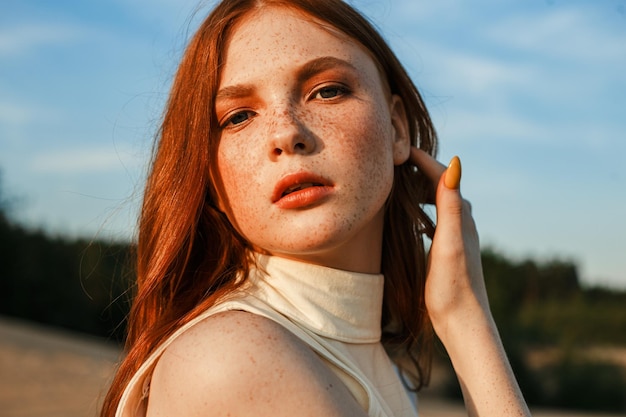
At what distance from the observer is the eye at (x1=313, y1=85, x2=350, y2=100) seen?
6.86 feet

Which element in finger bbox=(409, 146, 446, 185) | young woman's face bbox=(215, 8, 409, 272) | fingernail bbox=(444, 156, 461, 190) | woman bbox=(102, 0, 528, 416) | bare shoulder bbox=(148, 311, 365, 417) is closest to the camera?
bare shoulder bbox=(148, 311, 365, 417)

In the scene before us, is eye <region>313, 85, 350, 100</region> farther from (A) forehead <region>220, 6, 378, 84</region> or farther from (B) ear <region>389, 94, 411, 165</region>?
(B) ear <region>389, 94, 411, 165</region>

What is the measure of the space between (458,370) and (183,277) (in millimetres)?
841

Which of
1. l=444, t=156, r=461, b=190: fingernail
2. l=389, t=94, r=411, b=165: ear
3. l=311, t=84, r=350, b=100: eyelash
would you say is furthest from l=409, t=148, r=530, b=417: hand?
l=311, t=84, r=350, b=100: eyelash

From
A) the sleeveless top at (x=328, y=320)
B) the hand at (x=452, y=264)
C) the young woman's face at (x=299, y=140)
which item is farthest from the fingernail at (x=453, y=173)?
the sleeveless top at (x=328, y=320)

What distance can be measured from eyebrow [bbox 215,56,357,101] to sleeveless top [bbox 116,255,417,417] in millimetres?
461

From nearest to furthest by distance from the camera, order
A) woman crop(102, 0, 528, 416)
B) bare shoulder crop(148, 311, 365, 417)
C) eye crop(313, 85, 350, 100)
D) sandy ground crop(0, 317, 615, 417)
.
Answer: bare shoulder crop(148, 311, 365, 417) < woman crop(102, 0, 528, 416) < eye crop(313, 85, 350, 100) < sandy ground crop(0, 317, 615, 417)

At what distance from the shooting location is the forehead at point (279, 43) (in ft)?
6.77

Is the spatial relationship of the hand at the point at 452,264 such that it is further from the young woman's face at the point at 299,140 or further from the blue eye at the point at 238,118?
the blue eye at the point at 238,118

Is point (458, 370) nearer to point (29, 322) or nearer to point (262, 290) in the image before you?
point (262, 290)

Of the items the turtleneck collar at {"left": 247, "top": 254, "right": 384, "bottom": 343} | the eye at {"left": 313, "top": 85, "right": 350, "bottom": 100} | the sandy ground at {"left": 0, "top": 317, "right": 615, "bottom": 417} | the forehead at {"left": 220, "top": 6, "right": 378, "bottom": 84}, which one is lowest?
the sandy ground at {"left": 0, "top": 317, "right": 615, "bottom": 417}

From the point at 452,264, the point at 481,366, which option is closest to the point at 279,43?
the point at 452,264

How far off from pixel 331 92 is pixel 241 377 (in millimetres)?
862

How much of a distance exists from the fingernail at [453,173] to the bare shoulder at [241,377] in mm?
874
